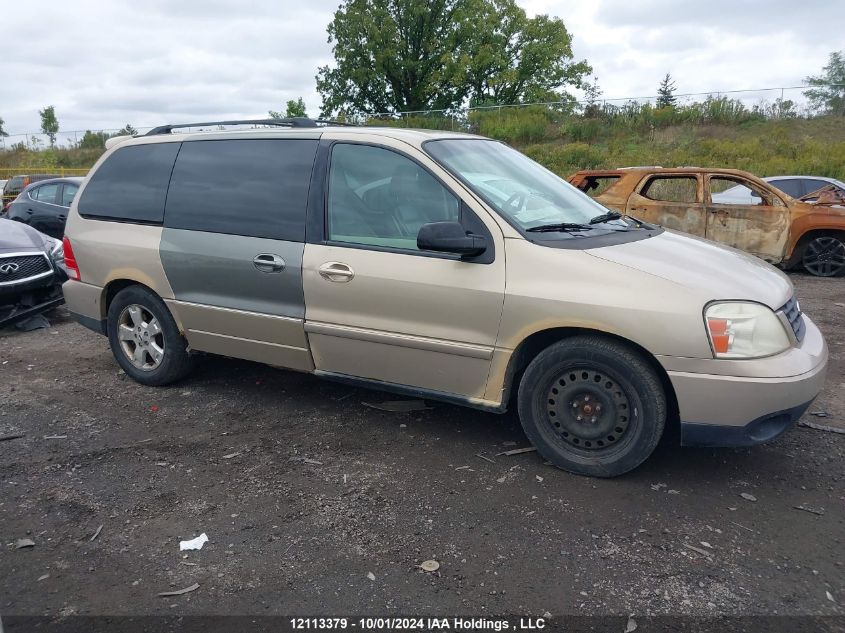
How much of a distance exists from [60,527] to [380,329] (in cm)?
188

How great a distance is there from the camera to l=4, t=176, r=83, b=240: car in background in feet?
41.8

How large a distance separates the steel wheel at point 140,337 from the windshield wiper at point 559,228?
9.54ft

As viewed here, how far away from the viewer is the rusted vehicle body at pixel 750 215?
980cm

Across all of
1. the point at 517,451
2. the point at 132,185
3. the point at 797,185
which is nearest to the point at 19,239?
the point at 132,185

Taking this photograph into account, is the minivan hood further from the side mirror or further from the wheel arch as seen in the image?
the side mirror

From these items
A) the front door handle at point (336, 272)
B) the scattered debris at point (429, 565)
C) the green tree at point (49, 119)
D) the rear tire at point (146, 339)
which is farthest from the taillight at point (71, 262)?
the green tree at point (49, 119)

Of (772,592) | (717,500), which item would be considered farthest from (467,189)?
(772,592)

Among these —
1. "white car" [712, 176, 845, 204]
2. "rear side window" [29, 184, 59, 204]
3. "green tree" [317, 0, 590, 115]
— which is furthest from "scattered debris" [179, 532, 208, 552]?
"green tree" [317, 0, 590, 115]

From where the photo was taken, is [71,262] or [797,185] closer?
[71,262]

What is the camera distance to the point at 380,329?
157 inches

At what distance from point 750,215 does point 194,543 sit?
927 cm

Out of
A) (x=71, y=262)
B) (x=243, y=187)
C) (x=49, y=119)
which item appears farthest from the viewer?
(x=49, y=119)

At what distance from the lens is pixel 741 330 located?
3268 mm

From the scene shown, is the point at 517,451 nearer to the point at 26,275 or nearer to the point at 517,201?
the point at 517,201
